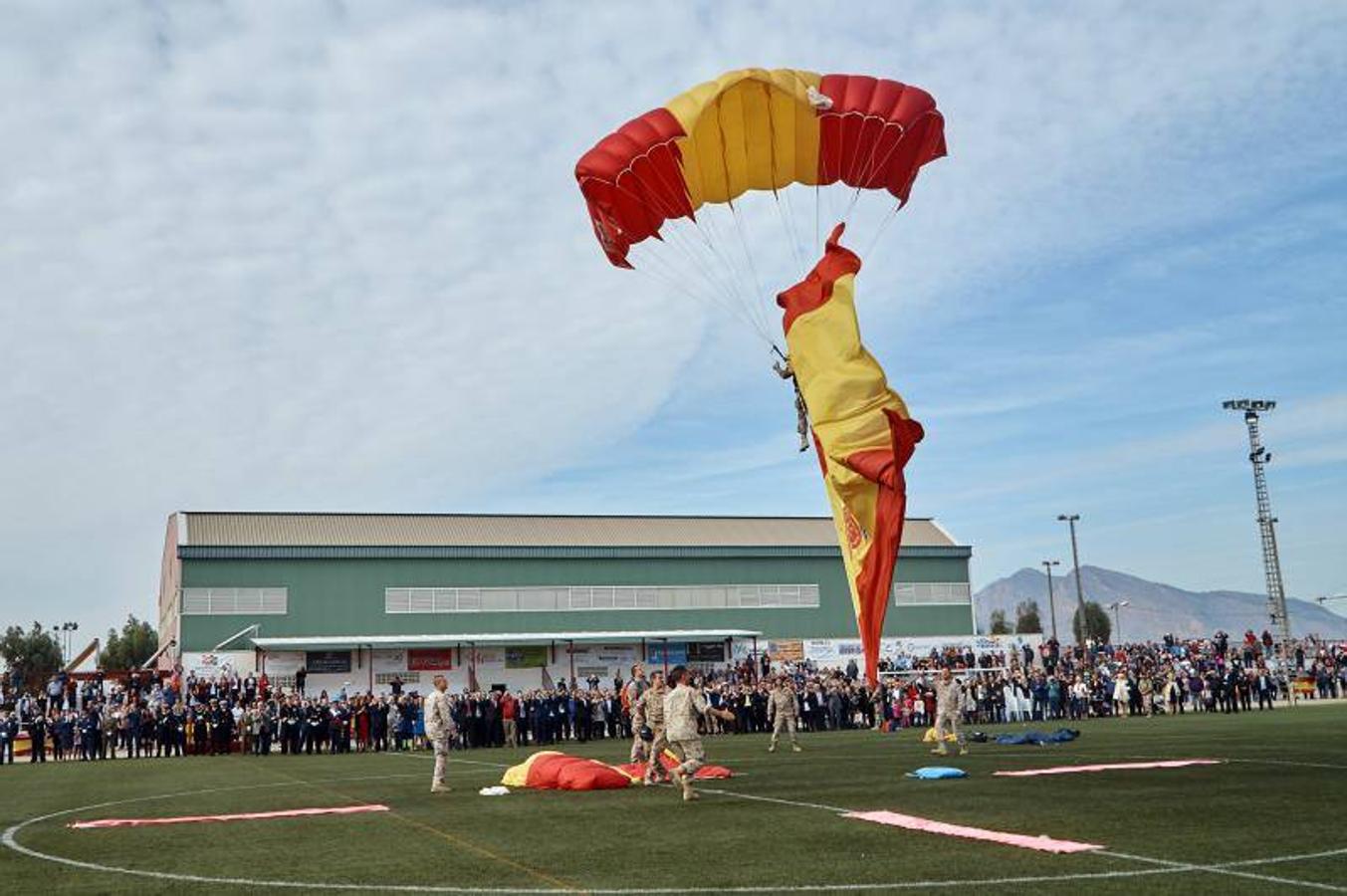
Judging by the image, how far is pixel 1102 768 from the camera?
17297mm

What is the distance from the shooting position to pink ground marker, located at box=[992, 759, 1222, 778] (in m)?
16.9

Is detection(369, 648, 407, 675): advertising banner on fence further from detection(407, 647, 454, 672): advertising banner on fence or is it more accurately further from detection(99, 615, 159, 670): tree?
detection(99, 615, 159, 670): tree

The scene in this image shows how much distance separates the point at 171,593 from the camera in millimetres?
58125

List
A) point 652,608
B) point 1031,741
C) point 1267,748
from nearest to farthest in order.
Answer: point 1267,748
point 1031,741
point 652,608

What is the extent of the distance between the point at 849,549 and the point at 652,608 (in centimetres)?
3462

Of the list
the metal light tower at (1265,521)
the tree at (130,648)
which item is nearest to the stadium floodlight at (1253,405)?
the metal light tower at (1265,521)

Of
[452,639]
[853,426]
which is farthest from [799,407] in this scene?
[452,639]

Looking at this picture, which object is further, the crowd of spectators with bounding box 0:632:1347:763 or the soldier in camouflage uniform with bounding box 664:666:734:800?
the crowd of spectators with bounding box 0:632:1347:763

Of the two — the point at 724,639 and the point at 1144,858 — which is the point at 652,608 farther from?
the point at 1144,858

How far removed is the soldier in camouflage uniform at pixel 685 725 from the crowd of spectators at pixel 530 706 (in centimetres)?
1496

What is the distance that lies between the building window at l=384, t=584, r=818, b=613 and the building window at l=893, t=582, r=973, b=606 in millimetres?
4324

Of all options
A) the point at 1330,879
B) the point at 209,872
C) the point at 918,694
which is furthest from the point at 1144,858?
the point at 918,694

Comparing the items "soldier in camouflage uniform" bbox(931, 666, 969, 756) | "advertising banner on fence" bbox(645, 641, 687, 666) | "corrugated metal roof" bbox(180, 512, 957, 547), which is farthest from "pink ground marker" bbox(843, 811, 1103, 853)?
"corrugated metal roof" bbox(180, 512, 957, 547)

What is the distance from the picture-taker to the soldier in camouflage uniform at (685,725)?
48.4ft
